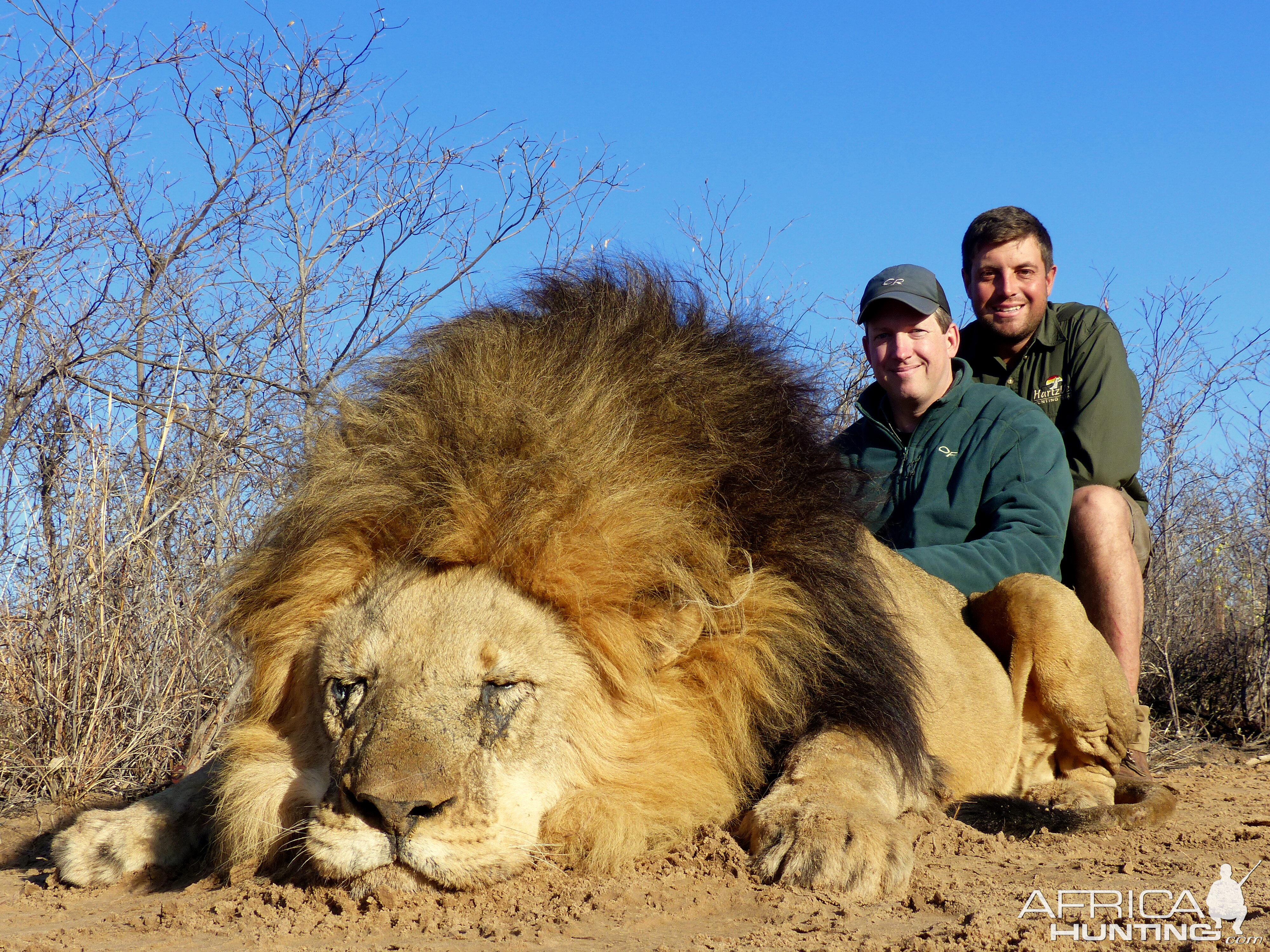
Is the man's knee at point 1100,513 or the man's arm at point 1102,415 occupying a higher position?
the man's arm at point 1102,415

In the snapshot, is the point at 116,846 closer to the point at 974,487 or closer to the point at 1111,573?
the point at 974,487

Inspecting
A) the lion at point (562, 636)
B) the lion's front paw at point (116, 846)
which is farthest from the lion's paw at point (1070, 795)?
the lion's front paw at point (116, 846)

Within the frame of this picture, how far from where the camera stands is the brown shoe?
14.8ft

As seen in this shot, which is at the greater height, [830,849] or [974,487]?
[974,487]

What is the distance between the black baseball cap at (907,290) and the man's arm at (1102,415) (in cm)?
85

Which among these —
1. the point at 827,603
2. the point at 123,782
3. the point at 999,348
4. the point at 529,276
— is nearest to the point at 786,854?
the point at 827,603

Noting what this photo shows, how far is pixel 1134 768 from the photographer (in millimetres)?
4586

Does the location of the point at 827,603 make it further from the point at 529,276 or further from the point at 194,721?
the point at 194,721

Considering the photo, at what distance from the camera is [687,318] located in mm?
3643

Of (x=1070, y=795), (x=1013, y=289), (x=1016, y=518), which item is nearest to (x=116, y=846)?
(x=1070, y=795)

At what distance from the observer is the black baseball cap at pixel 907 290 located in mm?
5340

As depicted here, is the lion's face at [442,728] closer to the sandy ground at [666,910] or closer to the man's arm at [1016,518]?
the sandy ground at [666,910]

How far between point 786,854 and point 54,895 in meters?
2.04

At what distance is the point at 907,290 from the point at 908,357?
30 centimetres
